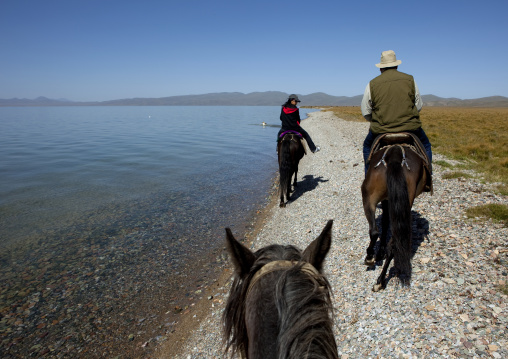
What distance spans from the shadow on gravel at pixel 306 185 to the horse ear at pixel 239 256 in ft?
33.1

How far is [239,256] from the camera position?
1629mm

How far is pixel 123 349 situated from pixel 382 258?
17.5 ft

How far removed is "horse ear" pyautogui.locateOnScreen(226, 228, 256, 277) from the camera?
159 cm

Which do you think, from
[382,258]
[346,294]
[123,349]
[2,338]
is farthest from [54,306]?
[382,258]

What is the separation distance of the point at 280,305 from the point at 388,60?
17.7 ft

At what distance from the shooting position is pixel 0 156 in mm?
25328

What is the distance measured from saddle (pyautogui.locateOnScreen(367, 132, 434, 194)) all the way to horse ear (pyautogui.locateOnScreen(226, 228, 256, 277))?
414cm

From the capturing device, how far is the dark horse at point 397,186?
4289 mm

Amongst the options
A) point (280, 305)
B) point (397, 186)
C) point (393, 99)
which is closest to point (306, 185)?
point (393, 99)

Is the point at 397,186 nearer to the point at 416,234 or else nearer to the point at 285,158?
the point at 416,234

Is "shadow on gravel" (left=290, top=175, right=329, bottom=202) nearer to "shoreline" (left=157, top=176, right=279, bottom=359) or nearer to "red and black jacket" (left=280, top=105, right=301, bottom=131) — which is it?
"red and black jacket" (left=280, top=105, right=301, bottom=131)

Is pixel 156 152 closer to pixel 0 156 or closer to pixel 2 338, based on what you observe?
pixel 0 156

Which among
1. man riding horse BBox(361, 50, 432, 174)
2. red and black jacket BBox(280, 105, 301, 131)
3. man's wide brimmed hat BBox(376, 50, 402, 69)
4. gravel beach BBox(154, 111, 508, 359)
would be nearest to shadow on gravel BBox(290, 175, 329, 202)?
red and black jacket BBox(280, 105, 301, 131)

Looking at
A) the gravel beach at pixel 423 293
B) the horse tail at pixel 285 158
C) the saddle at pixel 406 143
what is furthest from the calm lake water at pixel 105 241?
the saddle at pixel 406 143
